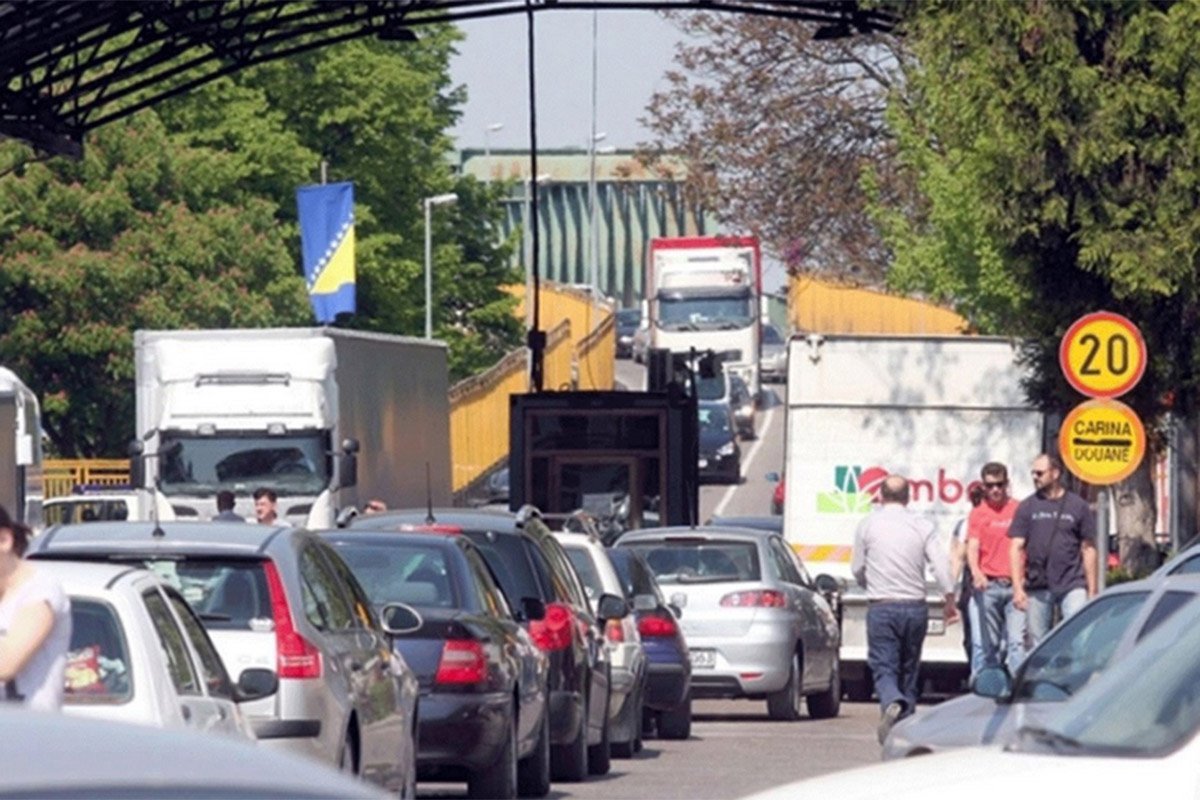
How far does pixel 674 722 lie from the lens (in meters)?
21.2

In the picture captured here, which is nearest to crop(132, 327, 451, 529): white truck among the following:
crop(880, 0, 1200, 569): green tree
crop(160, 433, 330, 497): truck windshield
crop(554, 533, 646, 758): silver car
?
crop(160, 433, 330, 497): truck windshield

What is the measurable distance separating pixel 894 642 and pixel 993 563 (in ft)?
8.95

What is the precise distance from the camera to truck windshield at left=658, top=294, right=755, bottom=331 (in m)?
79.1

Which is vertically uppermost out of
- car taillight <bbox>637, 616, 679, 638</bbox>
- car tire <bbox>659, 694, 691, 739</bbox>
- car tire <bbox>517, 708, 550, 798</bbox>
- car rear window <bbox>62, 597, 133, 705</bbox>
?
car rear window <bbox>62, 597, 133, 705</bbox>

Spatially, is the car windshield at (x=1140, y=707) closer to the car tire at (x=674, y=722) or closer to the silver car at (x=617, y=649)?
Result: the silver car at (x=617, y=649)

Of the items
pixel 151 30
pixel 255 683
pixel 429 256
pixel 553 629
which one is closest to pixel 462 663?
pixel 553 629

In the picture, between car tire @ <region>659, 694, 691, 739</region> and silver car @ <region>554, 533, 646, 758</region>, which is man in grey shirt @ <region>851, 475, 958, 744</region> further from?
car tire @ <region>659, 694, 691, 739</region>

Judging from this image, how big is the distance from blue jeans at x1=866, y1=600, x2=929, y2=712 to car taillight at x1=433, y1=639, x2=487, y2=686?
14.1ft

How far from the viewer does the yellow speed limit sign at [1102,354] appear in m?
19.7

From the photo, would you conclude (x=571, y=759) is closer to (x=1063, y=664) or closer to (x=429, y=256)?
(x=1063, y=664)

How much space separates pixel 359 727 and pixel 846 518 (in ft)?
49.7

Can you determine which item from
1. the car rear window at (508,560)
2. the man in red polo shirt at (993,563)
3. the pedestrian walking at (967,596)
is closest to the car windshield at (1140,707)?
the car rear window at (508,560)

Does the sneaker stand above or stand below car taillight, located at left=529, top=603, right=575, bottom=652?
below

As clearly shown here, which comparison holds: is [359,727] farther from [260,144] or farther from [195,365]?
[260,144]
